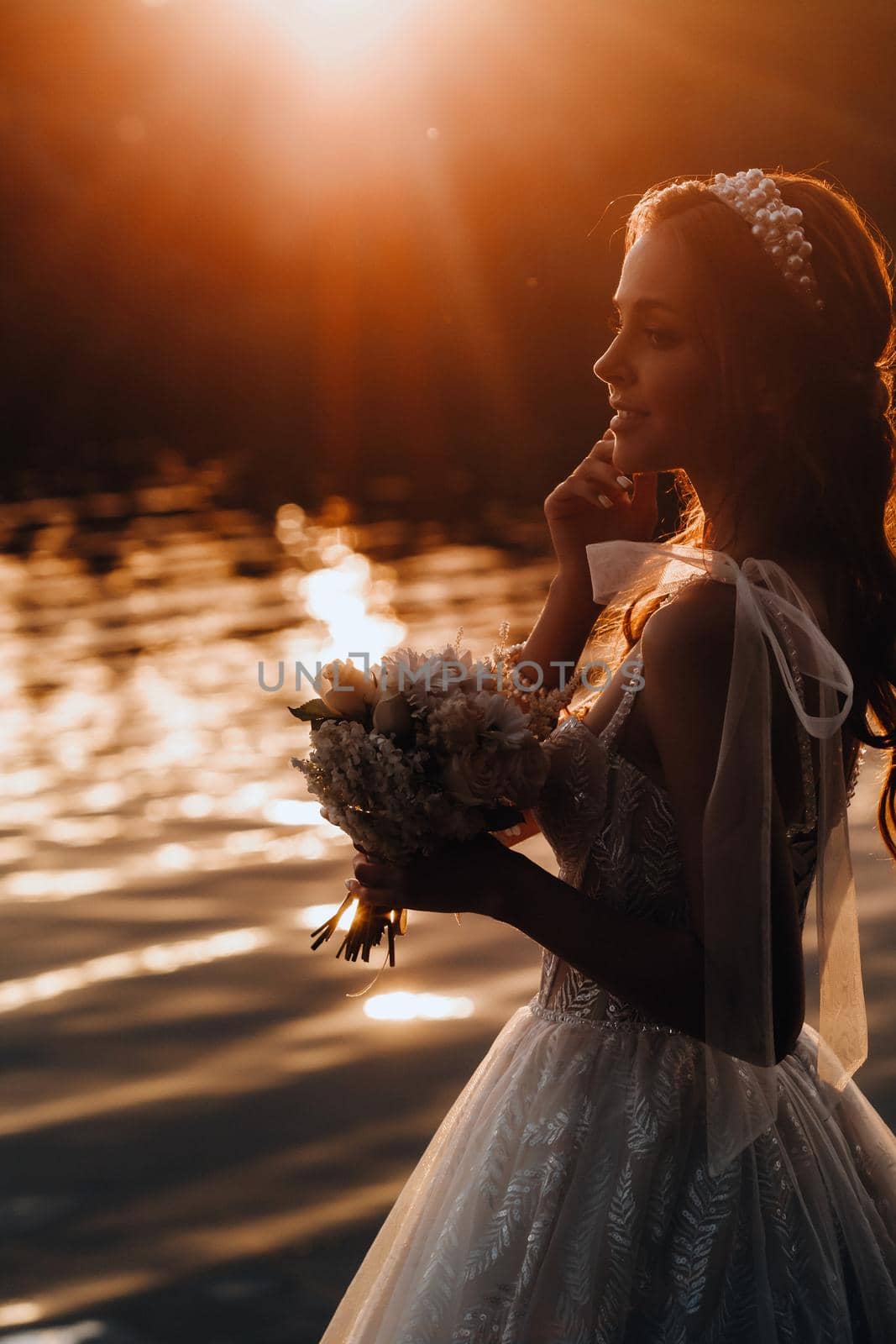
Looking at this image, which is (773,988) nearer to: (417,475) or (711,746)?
(711,746)

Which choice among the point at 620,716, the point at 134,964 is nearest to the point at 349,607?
the point at 134,964

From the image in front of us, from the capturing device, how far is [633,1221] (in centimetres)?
168

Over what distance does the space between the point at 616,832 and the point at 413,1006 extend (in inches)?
138

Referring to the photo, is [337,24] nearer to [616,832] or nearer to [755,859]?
[616,832]

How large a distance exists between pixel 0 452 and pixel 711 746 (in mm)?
20302

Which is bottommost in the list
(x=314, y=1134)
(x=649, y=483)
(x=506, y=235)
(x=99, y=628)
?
(x=314, y=1134)

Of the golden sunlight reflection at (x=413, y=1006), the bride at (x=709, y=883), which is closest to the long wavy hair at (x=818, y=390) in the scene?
the bride at (x=709, y=883)

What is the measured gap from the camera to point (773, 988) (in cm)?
164

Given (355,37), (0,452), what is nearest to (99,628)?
(0,452)

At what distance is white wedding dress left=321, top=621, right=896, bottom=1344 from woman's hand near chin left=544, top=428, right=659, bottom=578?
1.34 feet

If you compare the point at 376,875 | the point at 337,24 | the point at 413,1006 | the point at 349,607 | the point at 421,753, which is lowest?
the point at 413,1006

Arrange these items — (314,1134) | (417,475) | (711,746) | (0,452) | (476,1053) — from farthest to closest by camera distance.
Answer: (0,452) < (417,475) < (476,1053) < (314,1134) < (711,746)

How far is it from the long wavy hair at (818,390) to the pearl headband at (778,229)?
1 cm

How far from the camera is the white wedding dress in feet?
5.45
